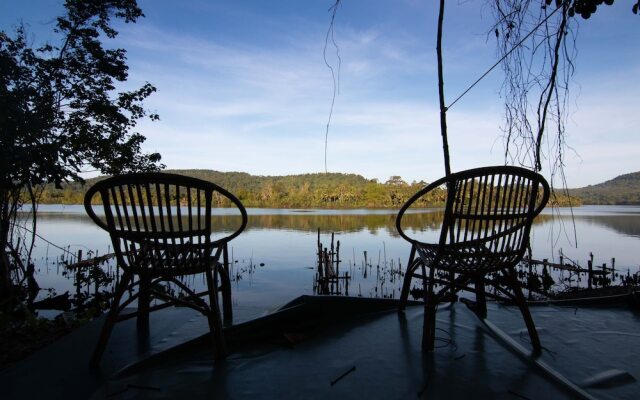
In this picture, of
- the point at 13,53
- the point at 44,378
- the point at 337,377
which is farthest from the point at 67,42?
the point at 337,377

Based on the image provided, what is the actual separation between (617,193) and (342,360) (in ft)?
397

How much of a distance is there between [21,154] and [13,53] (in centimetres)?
359

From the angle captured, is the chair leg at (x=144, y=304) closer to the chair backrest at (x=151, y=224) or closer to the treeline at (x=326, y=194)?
the chair backrest at (x=151, y=224)

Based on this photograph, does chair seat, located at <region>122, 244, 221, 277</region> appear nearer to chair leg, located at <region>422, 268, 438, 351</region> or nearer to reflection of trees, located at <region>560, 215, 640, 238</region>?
chair leg, located at <region>422, 268, 438, 351</region>

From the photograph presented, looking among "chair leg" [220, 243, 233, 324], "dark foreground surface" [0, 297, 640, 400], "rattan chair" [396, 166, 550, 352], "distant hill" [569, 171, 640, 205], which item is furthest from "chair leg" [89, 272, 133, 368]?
"distant hill" [569, 171, 640, 205]

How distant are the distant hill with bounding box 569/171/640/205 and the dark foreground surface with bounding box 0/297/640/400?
3905 inches

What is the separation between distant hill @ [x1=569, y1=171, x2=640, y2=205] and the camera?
85500 mm

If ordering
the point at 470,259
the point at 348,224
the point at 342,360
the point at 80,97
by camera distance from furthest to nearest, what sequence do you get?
1. the point at 348,224
2. the point at 80,97
3. the point at 470,259
4. the point at 342,360

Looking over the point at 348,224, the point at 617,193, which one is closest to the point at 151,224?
the point at 348,224

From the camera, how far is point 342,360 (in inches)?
61.2

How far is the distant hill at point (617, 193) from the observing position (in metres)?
85.5

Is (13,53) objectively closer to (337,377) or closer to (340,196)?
(337,377)

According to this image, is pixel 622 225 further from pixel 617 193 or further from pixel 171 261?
pixel 617 193

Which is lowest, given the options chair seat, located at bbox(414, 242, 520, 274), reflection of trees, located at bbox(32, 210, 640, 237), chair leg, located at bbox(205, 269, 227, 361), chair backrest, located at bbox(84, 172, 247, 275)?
reflection of trees, located at bbox(32, 210, 640, 237)
